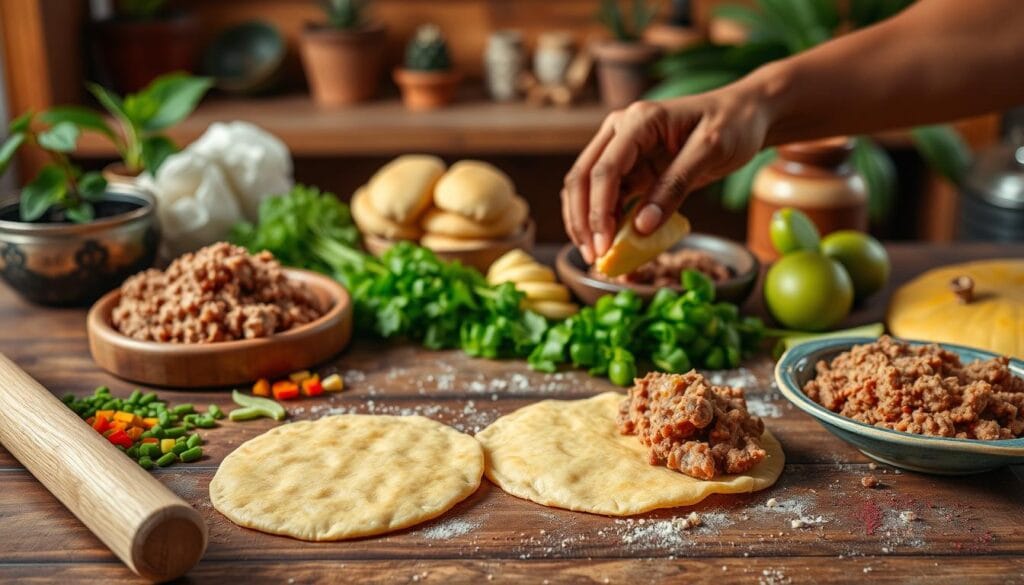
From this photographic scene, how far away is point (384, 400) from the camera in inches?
72.1

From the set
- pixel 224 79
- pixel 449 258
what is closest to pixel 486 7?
pixel 224 79

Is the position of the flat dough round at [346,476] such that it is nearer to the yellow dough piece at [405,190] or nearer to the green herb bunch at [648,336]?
the green herb bunch at [648,336]

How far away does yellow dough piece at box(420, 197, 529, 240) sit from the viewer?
2332 millimetres

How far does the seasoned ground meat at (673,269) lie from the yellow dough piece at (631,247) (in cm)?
8

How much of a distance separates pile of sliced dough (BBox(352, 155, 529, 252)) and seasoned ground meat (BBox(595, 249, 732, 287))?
35cm

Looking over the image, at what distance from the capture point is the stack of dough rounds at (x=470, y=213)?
2307 mm

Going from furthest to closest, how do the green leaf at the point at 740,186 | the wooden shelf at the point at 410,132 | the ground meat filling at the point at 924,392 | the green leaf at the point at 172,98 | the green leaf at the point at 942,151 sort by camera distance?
the wooden shelf at the point at 410,132 < the green leaf at the point at 942,151 < the green leaf at the point at 740,186 < the green leaf at the point at 172,98 < the ground meat filling at the point at 924,392

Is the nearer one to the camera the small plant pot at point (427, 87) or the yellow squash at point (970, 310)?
the yellow squash at point (970, 310)

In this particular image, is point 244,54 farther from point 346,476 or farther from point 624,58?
point 346,476

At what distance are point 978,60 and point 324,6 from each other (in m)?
3.09

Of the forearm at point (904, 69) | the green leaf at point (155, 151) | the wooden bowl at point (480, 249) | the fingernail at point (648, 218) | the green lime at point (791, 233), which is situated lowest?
the wooden bowl at point (480, 249)

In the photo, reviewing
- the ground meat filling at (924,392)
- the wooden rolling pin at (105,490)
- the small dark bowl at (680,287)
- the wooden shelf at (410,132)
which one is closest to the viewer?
the wooden rolling pin at (105,490)

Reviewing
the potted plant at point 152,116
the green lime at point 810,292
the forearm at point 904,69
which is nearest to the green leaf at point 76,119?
the potted plant at point 152,116

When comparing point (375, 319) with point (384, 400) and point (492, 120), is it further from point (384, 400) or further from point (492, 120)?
point (492, 120)
